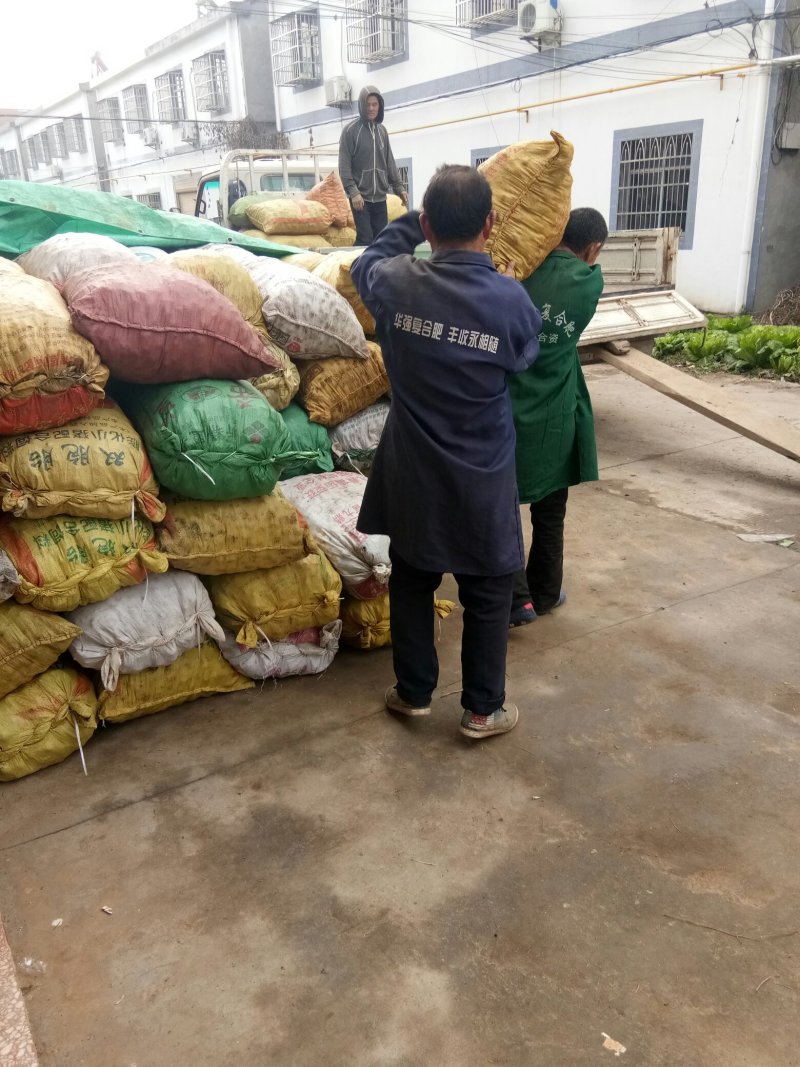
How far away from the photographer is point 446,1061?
1.48 metres

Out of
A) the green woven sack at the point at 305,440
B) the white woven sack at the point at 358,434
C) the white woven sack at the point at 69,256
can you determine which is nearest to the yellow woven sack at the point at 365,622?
the green woven sack at the point at 305,440

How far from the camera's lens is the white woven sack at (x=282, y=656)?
8.68 feet

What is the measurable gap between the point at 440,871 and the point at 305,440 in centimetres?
172

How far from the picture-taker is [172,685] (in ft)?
8.34

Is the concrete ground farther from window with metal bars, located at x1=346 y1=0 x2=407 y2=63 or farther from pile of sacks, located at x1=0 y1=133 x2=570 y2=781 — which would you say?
window with metal bars, located at x1=346 y1=0 x2=407 y2=63

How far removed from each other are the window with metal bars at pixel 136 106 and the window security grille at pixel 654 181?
54.2 ft

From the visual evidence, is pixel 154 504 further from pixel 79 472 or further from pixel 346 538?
pixel 346 538

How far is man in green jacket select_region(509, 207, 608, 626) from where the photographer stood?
277 cm

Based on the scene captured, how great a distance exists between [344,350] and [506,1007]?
2.27 meters

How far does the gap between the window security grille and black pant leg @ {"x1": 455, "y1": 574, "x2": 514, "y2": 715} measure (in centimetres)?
981

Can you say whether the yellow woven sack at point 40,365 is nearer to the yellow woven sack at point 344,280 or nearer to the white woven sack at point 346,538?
the white woven sack at point 346,538

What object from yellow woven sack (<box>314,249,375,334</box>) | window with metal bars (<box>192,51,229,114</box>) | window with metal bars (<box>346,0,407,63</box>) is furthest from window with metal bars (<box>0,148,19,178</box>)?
yellow woven sack (<box>314,249,375,334</box>)

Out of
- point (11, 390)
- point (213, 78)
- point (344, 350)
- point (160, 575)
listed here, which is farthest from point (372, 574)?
point (213, 78)

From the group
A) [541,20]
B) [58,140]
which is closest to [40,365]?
[541,20]
